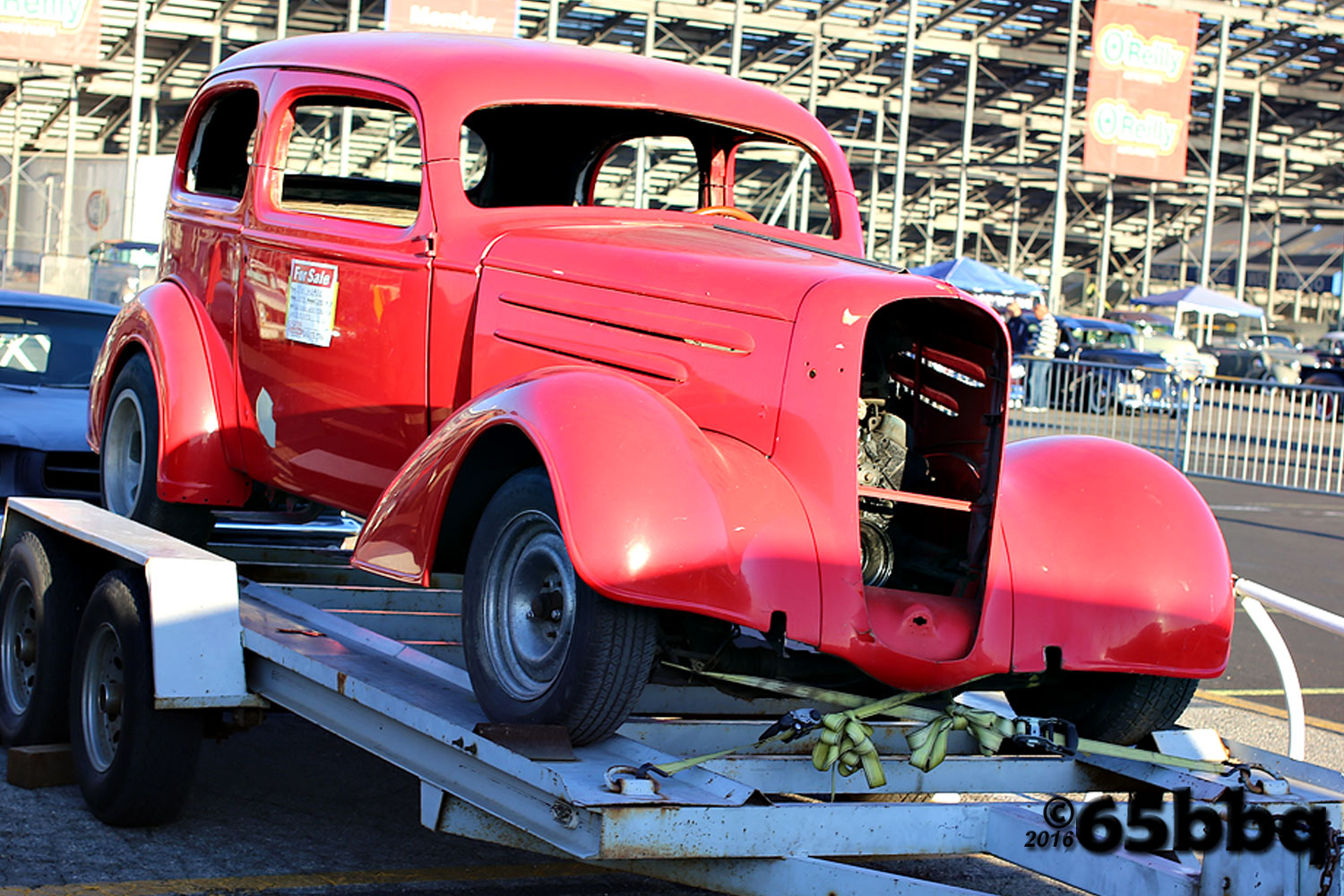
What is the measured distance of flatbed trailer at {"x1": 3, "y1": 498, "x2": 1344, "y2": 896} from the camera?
9.75 ft

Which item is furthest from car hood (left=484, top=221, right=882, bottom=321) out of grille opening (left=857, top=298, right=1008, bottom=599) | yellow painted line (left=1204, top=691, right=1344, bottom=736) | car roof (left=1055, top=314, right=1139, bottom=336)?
car roof (left=1055, top=314, right=1139, bottom=336)

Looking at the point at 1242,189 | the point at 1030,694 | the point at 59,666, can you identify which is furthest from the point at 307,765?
the point at 1242,189

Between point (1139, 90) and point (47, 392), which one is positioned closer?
point (47, 392)

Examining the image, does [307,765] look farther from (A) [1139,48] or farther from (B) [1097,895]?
(A) [1139,48]

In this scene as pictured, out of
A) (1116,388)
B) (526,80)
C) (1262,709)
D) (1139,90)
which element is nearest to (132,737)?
(526,80)

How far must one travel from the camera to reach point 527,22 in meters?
31.7

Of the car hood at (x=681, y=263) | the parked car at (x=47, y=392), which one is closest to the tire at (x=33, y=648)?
the parked car at (x=47, y=392)

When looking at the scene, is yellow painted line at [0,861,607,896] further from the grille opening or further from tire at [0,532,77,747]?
the grille opening

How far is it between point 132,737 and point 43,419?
3.16 metres

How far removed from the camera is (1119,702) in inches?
159

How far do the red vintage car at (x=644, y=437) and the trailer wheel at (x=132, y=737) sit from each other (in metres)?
0.75

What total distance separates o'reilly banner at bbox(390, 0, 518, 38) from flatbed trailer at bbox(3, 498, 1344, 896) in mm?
14802

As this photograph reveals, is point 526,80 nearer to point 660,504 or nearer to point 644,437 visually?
point 644,437

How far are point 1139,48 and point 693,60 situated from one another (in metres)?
11.6
